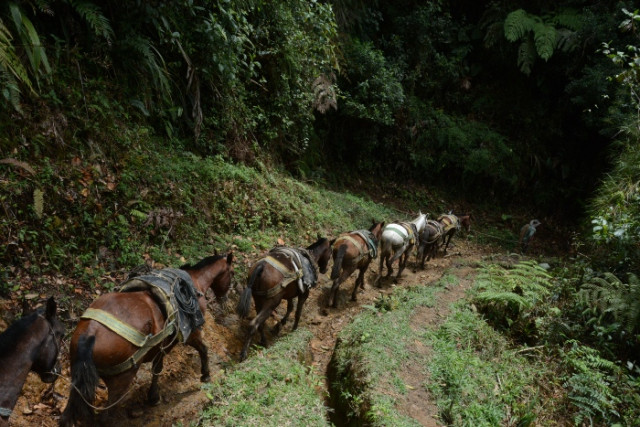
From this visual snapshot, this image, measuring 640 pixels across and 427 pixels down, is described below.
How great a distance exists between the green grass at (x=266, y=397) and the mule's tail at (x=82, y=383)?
1054 mm

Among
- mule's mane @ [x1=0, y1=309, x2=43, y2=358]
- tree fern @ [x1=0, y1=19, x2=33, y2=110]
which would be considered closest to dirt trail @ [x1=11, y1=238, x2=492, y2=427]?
mule's mane @ [x1=0, y1=309, x2=43, y2=358]

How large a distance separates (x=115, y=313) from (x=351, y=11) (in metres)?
15.1

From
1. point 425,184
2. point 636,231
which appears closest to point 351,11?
point 425,184

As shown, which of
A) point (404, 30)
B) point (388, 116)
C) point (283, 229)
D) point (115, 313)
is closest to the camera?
point (115, 313)

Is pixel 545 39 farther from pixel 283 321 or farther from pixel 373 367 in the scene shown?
pixel 373 367

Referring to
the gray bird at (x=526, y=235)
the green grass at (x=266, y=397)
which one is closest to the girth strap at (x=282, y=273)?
the green grass at (x=266, y=397)

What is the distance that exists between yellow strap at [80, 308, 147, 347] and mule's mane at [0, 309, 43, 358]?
403 millimetres

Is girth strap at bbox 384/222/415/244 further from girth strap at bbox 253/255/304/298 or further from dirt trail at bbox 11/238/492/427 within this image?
girth strap at bbox 253/255/304/298

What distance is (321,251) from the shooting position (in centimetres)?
692

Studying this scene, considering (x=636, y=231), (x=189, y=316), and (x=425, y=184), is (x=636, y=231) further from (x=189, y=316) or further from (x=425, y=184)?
(x=425, y=184)

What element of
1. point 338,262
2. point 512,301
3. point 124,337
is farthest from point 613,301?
point 124,337

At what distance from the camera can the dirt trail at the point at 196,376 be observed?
391 centimetres

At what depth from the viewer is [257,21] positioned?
9547 mm

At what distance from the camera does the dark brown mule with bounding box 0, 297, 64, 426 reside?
275cm
